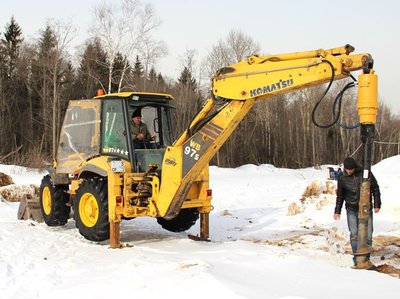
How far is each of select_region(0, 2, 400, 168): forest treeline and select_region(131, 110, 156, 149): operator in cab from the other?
25.1 meters

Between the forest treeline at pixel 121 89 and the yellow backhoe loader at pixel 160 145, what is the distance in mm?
24308

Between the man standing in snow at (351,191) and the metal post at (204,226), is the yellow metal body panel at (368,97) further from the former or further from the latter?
the metal post at (204,226)

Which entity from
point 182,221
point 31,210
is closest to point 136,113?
point 182,221

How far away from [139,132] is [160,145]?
673mm

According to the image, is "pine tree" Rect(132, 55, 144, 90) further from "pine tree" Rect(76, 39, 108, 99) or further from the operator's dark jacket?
the operator's dark jacket

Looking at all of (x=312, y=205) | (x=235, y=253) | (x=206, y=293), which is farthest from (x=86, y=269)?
(x=312, y=205)

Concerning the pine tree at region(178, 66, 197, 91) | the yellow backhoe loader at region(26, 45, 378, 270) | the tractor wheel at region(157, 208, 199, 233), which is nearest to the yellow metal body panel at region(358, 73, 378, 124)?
the yellow backhoe loader at region(26, 45, 378, 270)

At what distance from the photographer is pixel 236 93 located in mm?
7398

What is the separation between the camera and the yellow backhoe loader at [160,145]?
6.56 meters

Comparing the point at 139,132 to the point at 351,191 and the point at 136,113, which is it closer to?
the point at 136,113

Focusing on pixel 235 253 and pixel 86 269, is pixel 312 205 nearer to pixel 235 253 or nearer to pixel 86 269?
pixel 235 253

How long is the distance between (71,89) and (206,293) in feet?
133

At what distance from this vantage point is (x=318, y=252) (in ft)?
27.4

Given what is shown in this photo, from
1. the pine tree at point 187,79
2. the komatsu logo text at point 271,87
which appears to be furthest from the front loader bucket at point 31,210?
the pine tree at point 187,79
